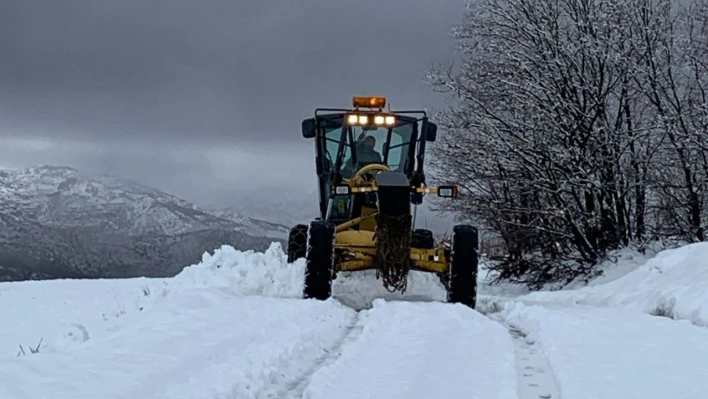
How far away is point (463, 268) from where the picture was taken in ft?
33.7

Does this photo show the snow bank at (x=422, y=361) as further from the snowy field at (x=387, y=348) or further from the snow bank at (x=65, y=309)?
the snow bank at (x=65, y=309)

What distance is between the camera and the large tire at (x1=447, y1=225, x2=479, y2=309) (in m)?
10.2

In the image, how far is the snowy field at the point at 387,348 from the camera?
4.99m

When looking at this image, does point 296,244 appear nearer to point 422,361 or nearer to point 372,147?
point 372,147

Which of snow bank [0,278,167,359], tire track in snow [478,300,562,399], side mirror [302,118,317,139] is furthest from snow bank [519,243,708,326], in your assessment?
snow bank [0,278,167,359]

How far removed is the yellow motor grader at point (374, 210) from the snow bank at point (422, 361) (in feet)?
5.59

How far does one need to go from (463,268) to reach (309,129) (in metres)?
3.56

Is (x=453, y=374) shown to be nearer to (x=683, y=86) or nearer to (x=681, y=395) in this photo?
(x=681, y=395)

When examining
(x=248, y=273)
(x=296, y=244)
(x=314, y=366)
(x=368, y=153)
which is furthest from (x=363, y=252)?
(x=314, y=366)

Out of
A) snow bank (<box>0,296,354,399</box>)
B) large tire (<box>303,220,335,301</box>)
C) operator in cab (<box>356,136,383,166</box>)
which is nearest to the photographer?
snow bank (<box>0,296,354,399</box>)

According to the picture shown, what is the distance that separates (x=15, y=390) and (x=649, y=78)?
41.6 feet

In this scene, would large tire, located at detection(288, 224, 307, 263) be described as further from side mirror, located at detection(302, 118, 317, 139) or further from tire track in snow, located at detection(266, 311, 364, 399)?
tire track in snow, located at detection(266, 311, 364, 399)

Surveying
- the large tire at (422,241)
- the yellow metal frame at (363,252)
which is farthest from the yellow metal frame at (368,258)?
the large tire at (422,241)

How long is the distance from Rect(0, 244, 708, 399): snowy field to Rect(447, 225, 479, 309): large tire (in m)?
0.36
